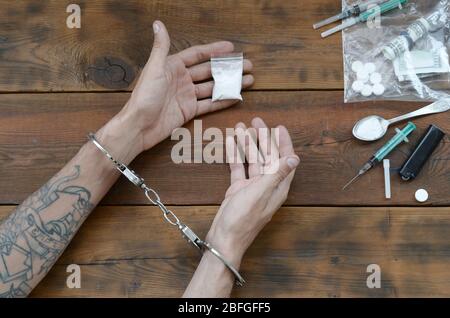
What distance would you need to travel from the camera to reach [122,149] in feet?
3.29

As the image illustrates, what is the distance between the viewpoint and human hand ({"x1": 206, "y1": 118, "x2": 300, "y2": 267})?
939 millimetres

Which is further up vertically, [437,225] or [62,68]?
[62,68]

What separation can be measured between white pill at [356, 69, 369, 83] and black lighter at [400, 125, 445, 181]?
0.17 m

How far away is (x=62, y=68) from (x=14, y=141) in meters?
0.19

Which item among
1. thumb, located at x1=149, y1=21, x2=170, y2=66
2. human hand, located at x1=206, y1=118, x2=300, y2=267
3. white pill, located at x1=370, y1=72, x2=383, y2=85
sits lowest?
human hand, located at x1=206, y1=118, x2=300, y2=267

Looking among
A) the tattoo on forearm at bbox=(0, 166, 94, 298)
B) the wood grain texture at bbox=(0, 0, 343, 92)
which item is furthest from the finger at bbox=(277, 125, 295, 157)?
the tattoo on forearm at bbox=(0, 166, 94, 298)

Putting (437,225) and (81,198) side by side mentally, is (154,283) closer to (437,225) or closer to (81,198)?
(81,198)

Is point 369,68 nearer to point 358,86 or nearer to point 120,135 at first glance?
point 358,86

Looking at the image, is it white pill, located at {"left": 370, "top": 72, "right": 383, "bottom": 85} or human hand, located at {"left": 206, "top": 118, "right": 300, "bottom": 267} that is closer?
human hand, located at {"left": 206, "top": 118, "right": 300, "bottom": 267}

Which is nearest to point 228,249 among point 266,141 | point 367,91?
point 266,141

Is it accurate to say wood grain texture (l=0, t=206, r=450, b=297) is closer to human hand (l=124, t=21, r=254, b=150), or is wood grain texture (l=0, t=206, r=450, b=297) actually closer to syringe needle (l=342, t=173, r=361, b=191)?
syringe needle (l=342, t=173, r=361, b=191)

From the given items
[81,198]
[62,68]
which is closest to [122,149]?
[81,198]

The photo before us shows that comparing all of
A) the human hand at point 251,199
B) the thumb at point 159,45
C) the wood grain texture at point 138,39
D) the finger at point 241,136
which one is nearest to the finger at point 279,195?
the human hand at point 251,199

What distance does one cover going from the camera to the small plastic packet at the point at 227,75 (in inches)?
41.2
